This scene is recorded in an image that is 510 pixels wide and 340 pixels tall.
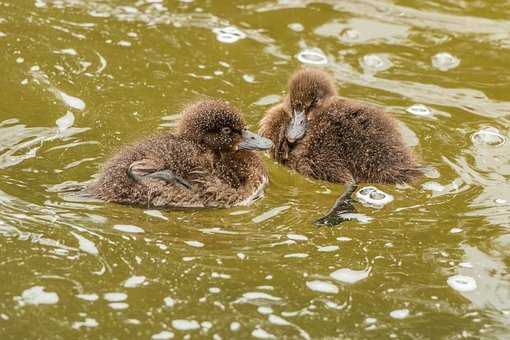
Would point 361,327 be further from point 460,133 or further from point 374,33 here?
point 374,33

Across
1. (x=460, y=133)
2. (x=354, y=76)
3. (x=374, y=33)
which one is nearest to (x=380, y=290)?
(x=460, y=133)

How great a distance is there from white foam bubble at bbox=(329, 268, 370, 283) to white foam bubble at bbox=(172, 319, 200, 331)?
0.83 metres

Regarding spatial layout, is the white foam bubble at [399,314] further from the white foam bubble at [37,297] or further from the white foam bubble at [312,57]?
the white foam bubble at [312,57]

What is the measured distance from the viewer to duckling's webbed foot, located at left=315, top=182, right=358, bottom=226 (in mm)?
5648

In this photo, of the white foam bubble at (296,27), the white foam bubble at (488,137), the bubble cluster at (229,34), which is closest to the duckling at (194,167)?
the white foam bubble at (488,137)

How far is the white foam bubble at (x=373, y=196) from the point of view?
604 cm

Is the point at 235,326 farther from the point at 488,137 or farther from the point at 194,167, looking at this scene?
the point at 488,137

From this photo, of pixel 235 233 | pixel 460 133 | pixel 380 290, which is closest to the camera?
pixel 380 290

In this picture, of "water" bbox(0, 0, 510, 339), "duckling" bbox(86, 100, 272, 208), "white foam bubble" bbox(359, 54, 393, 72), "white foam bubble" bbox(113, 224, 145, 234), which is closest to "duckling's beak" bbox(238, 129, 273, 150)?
"duckling" bbox(86, 100, 272, 208)

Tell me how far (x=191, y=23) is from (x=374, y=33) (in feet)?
5.16

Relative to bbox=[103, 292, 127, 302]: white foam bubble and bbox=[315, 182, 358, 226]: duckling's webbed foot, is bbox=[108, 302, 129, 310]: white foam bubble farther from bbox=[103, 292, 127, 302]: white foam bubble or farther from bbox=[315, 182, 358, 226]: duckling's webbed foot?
bbox=[315, 182, 358, 226]: duckling's webbed foot

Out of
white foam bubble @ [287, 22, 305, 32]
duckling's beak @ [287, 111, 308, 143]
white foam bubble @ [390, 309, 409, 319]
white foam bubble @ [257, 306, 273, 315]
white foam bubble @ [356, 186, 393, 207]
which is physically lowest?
white foam bubble @ [356, 186, 393, 207]

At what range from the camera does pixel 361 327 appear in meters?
4.61

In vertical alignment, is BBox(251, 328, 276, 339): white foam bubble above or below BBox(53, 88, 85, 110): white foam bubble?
below
